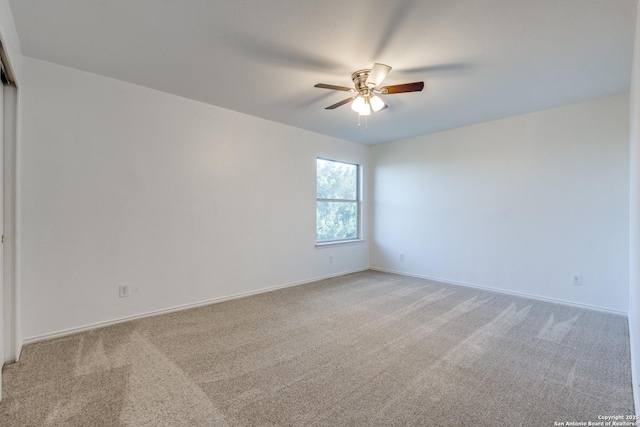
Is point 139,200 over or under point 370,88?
under

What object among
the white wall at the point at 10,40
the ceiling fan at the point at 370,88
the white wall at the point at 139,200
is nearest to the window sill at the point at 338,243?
the white wall at the point at 139,200

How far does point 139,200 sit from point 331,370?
2.48 meters

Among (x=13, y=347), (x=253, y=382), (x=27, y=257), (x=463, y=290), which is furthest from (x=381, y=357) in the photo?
(x=27, y=257)

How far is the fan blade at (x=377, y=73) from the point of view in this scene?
85.7 inches

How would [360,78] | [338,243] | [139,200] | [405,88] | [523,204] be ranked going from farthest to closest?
[338,243]
[523,204]
[139,200]
[360,78]
[405,88]

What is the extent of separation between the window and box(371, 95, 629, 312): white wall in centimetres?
66

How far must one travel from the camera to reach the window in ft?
16.0

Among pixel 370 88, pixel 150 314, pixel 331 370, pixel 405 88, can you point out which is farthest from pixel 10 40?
pixel 331 370

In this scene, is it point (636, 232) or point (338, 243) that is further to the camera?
point (338, 243)

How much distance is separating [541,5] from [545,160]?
245cm

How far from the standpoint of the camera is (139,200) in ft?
9.75

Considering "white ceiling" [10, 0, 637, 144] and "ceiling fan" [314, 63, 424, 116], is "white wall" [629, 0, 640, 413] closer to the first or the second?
"white ceiling" [10, 0, 637, 144]

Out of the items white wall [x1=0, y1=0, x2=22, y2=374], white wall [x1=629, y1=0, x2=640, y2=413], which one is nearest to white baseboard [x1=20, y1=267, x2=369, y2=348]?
white wall [x1=0, y1=0, x2=22, y2=374]

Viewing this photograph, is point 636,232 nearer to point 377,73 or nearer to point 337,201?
point 377,73
